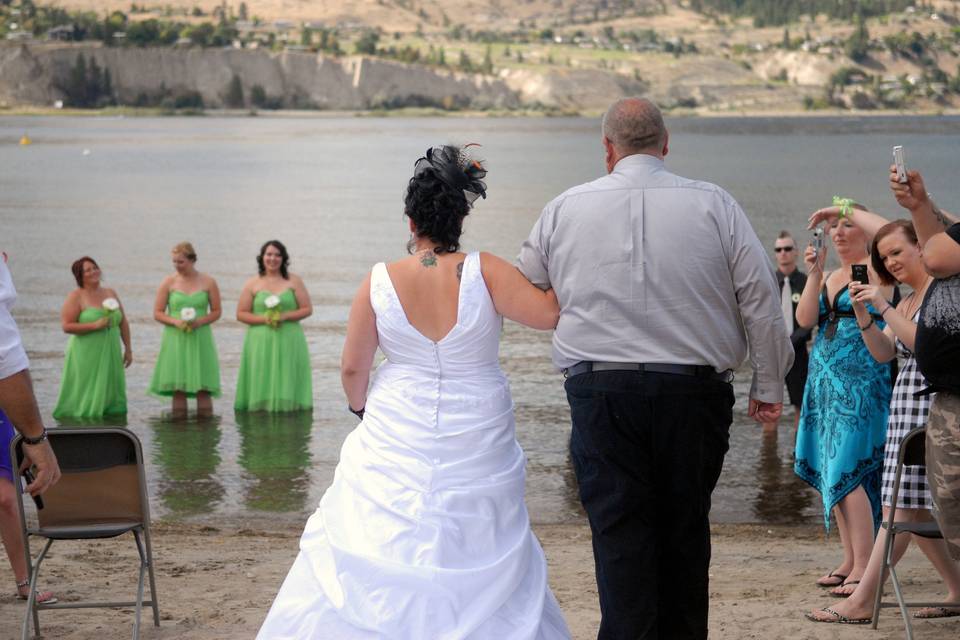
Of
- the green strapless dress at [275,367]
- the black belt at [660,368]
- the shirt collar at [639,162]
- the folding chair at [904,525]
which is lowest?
the green strapless dress at [275,367]

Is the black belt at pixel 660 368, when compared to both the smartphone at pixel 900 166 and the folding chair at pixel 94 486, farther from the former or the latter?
the folding chair at pixel 94 486

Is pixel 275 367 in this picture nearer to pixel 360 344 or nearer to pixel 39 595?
pixel 39 595

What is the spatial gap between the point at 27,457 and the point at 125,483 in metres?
1.08

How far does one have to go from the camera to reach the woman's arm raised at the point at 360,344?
211 inches

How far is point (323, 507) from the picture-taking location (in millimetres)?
5480

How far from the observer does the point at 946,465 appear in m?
5.38

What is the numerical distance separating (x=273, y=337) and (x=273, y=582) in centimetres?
662

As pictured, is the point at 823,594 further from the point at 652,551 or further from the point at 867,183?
the point at 867,183

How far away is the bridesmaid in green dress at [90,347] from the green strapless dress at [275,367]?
129 centimetres

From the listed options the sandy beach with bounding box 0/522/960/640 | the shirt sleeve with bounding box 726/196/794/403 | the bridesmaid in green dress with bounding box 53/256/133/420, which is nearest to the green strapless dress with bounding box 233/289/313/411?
the bridesmaid in green dress with bounding box 53/256/133/420

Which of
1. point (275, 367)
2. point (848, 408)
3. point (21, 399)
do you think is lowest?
point (275, 367)

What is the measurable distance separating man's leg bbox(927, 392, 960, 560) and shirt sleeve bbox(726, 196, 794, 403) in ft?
2.47

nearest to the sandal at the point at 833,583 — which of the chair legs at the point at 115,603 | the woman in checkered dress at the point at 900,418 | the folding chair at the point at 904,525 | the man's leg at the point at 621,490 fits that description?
the woman in checkered dress at the point at 900,418

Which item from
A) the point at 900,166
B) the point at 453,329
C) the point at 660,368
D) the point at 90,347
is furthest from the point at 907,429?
the point at 90,347
